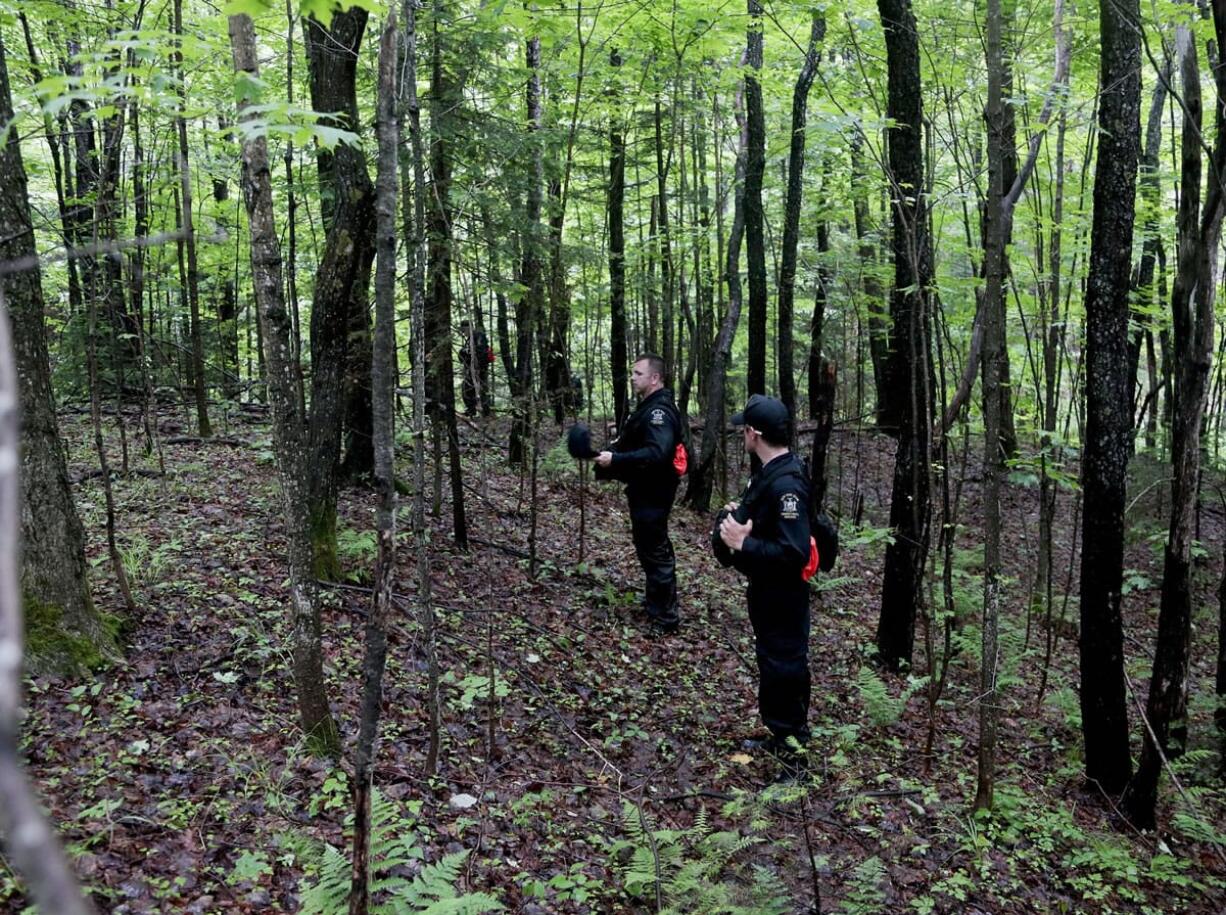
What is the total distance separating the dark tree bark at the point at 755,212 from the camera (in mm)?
11424

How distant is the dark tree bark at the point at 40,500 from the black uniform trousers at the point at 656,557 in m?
4.52

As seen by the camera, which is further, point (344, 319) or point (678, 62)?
point (678, 62)

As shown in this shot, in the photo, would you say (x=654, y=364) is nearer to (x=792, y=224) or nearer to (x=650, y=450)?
(x=650, y=450)

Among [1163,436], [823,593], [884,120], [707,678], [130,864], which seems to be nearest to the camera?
[130,864]

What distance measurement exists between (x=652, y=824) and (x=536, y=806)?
70 cm

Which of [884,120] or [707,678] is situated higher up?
[884,120]

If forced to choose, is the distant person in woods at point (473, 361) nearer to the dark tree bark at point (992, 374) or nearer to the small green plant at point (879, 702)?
the dark tree bark at point (992, 374)

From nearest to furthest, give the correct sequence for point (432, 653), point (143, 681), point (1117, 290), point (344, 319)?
point (432, 653), point (143, 681), point (1117, 290), point (344, 319)

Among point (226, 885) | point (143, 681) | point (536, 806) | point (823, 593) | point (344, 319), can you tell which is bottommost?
point (823, 593)

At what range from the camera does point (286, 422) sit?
3.94m

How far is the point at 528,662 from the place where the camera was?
256 inches

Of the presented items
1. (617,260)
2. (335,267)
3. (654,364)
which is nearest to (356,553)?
(335,267)

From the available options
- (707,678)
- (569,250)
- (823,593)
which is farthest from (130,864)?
(823,593)

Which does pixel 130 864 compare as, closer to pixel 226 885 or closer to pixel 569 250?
A: pixel 226 885
